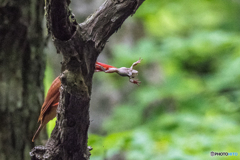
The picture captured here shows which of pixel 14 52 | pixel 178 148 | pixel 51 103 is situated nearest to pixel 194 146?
pixel 178 148

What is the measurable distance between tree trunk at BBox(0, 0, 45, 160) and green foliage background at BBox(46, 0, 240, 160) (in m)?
0.44

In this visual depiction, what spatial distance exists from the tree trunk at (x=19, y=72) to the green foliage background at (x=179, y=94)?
443 millimetres

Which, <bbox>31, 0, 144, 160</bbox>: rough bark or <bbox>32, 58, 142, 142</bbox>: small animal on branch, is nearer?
<bbox>31, 0, 144, 160</bbox>: rough bark

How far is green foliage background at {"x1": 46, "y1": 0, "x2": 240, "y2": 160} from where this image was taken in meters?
2.09

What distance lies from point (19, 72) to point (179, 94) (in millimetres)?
2646

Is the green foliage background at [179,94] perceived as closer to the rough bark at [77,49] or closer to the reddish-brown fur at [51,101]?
the reddish-brown fur at [51,101]

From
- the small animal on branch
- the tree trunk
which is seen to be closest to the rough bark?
the small animal on branch

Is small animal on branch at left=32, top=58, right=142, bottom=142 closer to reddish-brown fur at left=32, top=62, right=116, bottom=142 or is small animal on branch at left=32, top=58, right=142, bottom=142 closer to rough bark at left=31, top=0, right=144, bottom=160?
reddish-brown fur at left=32, top=62, right=116, bottom=142

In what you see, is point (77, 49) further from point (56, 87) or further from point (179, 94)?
point (179, 94)

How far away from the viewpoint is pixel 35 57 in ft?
5.69

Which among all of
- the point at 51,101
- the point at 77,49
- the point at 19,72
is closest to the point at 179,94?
the point at 19,72

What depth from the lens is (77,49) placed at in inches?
36.2

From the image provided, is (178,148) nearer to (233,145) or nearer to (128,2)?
(233,145)

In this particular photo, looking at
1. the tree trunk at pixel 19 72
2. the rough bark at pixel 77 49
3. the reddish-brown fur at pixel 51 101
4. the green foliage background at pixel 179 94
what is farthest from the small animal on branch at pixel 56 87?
the green foliage background at pixel 179 94
